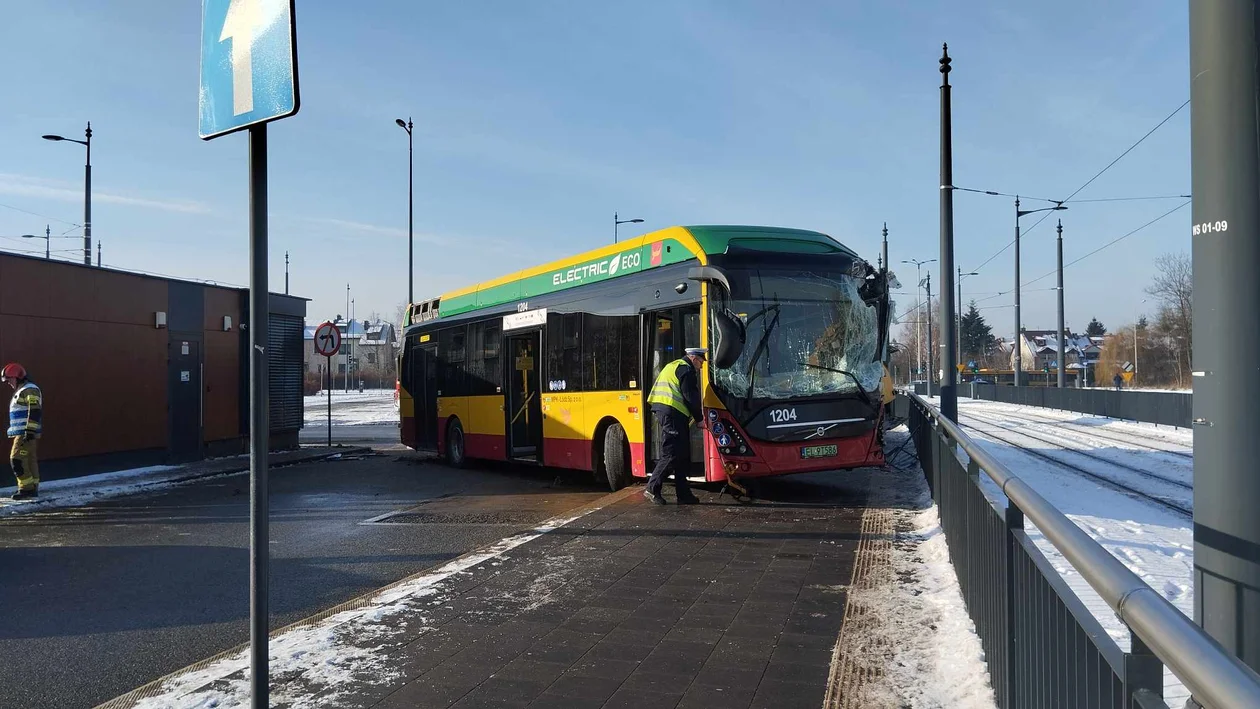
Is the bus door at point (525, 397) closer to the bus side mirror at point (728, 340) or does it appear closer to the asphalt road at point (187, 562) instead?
the asphalt road at point (187, 562)

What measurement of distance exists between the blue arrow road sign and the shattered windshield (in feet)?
22.5

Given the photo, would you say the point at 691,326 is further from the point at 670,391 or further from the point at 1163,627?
the point at 1163,627

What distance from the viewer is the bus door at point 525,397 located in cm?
1362

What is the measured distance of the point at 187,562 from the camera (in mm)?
7848

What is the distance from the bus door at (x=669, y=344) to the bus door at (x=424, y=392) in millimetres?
7605

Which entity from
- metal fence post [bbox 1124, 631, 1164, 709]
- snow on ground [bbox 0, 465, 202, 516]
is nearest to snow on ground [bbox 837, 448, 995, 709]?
metal fence post [bbox 1124, 631, 1164, 709]

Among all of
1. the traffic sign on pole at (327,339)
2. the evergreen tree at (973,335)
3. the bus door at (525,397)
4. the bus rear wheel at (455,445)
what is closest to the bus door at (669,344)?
the bus door at (525,397)

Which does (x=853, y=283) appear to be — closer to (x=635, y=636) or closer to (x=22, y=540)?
(x=635, y=636)

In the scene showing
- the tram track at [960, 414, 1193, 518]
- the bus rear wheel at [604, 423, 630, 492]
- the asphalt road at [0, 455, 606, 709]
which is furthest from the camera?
the bus rear wheel at [604, 423, 630, 492]

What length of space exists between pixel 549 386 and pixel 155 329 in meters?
8.01

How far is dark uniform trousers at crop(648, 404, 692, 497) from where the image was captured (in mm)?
9594

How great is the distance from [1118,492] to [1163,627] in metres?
11.3

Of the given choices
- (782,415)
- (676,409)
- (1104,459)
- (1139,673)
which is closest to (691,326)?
(676,409)

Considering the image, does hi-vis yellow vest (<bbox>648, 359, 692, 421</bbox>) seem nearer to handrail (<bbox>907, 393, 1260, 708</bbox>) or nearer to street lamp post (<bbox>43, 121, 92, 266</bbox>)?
handrail (<bbox>907, 393, 1260, 708</bbox>)
